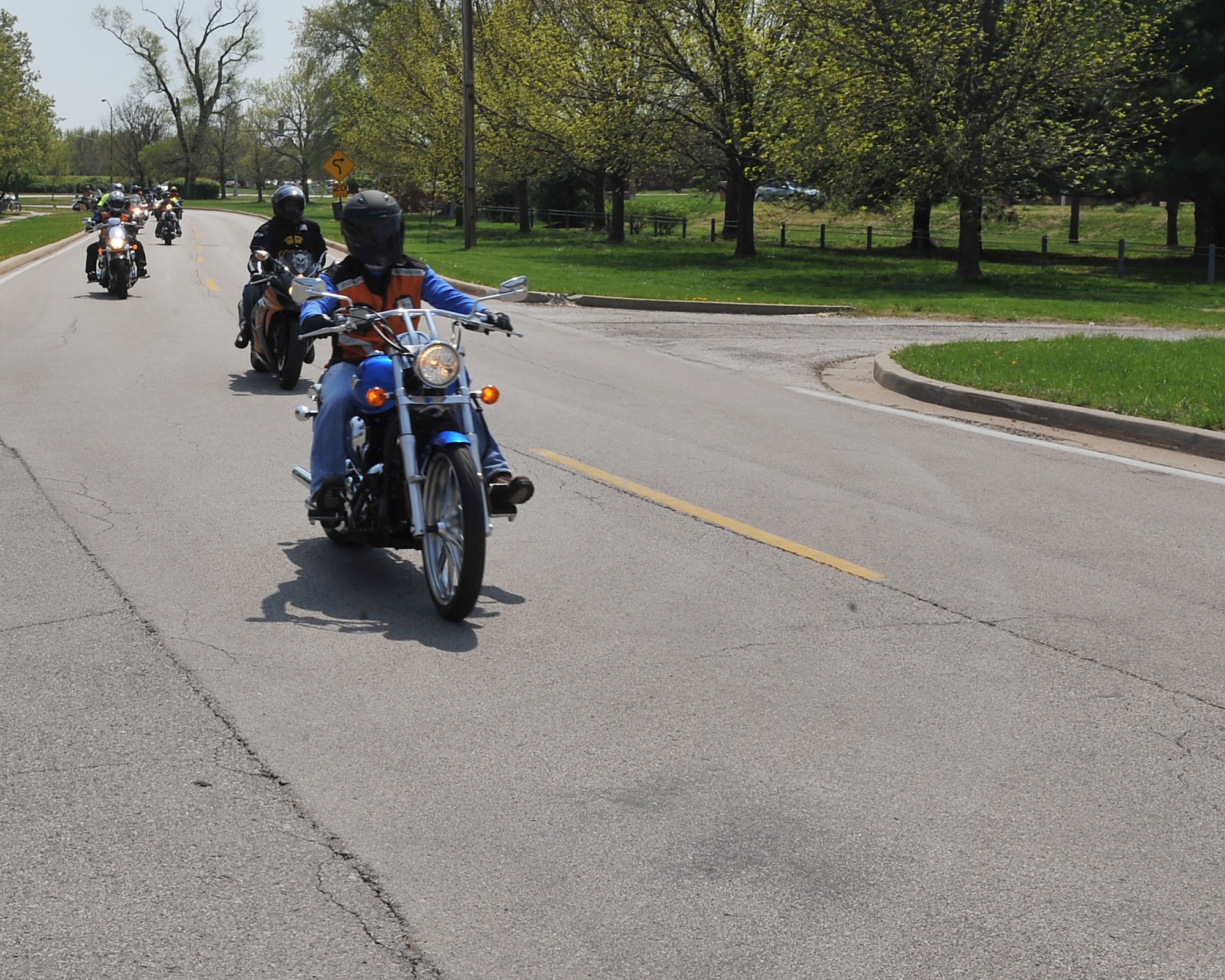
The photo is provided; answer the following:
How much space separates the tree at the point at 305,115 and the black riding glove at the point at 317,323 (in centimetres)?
8739

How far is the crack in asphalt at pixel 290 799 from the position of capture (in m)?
3.43

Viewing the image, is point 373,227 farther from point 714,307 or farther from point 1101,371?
point 714,307

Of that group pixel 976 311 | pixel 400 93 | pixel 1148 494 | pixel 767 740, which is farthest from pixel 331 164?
pixel 767 740

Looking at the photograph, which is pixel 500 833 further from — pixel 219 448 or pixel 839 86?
pixel 839 86

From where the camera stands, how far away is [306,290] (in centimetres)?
644

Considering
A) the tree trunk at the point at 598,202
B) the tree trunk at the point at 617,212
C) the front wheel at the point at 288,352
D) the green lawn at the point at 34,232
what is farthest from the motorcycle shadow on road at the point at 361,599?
the tree trunk at the point at 598,202

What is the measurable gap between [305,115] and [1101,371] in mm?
105256

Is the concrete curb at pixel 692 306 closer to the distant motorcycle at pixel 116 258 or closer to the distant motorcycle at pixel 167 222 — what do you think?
the distant motorcycle at pixel 116 258

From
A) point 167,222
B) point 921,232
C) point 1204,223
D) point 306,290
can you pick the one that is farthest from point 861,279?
point 306,290

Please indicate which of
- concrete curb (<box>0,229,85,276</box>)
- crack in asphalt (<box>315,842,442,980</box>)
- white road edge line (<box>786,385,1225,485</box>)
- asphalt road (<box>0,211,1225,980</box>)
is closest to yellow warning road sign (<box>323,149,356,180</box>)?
concrete curb (<box>0,229,85,276</box>)

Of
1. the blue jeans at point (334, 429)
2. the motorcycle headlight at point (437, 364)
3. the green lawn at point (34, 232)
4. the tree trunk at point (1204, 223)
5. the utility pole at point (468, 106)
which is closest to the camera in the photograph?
the motorcycle headlight at point (437, 364)

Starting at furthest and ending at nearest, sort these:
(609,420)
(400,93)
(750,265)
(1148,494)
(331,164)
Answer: (400,93) → (331,164) → (750,265) → (609,420) → (1148,494)

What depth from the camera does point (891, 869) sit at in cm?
390

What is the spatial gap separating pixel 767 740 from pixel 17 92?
7881cm
